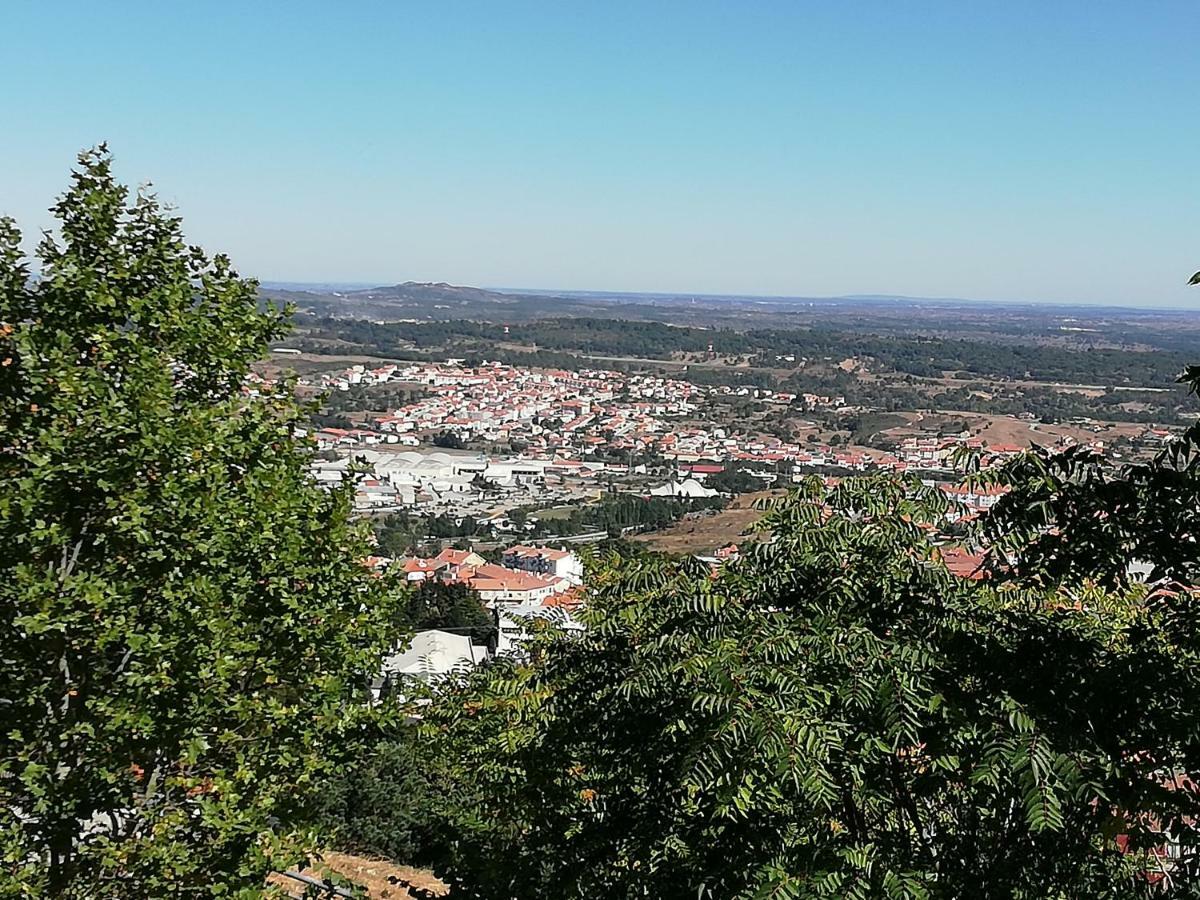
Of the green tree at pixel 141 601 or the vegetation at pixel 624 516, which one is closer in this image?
the green tree at pixel 141 601

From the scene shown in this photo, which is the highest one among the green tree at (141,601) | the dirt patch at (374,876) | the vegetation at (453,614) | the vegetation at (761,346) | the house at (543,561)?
the green tree at (141,601)

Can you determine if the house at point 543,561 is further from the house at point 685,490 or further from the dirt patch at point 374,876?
the dirt patch at point 374,876

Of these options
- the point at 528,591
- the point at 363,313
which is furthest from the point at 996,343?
the point at 528,591

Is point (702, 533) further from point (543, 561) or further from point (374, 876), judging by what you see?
point (374, 876)

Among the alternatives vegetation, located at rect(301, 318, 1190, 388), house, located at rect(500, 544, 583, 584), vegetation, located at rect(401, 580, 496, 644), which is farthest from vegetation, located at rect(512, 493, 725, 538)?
vegetation, located at rect(301, 318, 1190, 388)

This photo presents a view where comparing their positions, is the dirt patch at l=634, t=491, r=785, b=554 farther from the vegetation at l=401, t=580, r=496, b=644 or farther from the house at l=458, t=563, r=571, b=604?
the vegetation at l=401, t=580, r=496, b=644

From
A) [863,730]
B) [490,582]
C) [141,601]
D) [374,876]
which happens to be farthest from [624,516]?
[863,730]

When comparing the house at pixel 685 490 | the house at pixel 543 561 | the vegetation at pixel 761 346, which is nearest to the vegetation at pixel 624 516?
the house at pixel 685 490

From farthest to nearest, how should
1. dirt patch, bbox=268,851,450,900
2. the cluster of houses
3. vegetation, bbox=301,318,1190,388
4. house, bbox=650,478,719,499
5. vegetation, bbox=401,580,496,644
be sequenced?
vegetation, bbox=301,318,1190,388
house, bbox=650,478,719,499
vegetation, bbox=401,580,496,644
the cluster of houses
dirt patch, bbox=268,851,450,900

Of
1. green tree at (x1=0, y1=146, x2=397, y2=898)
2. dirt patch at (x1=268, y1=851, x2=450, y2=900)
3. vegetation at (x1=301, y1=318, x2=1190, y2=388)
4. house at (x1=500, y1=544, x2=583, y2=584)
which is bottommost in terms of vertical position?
house at (x1=500, y1=544, x2=583, y2=584)
